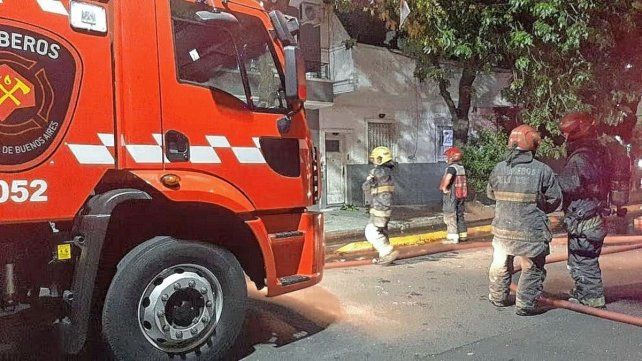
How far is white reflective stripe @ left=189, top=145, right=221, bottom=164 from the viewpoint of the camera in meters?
3.67

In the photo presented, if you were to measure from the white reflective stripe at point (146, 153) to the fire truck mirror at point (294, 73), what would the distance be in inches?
40.9

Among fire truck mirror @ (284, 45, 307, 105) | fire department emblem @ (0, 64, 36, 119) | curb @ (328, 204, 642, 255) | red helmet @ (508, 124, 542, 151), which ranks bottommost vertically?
curb @ (328, 204, 642, 255)

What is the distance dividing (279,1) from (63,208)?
2799 millimetres

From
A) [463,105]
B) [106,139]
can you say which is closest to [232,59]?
[106,139]

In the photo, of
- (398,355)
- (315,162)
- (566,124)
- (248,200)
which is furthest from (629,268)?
(248,200)

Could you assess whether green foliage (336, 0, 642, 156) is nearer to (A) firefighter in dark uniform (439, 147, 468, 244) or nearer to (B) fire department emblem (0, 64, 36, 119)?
(A) firefighter in dark uniform (439, 147, 468, 244)

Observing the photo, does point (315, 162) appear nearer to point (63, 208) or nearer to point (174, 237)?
point (174, 237)

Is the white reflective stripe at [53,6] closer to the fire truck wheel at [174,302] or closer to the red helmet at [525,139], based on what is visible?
the fire truck wheel at [174,302]

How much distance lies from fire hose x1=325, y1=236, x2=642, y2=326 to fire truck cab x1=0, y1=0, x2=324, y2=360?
263cm

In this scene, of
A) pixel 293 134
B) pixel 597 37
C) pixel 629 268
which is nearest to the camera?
pixel 293 134

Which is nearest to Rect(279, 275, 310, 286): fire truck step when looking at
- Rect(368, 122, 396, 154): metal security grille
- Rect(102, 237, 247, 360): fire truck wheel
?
Rect(102, 237, 247, 360): fire truck wheel

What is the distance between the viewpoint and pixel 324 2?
13234 millimetres

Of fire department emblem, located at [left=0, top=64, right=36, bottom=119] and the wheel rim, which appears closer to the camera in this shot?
fire department emblem, located at [left=0, top=64, right=36, bottom=119]

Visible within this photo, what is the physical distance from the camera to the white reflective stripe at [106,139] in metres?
3.36
